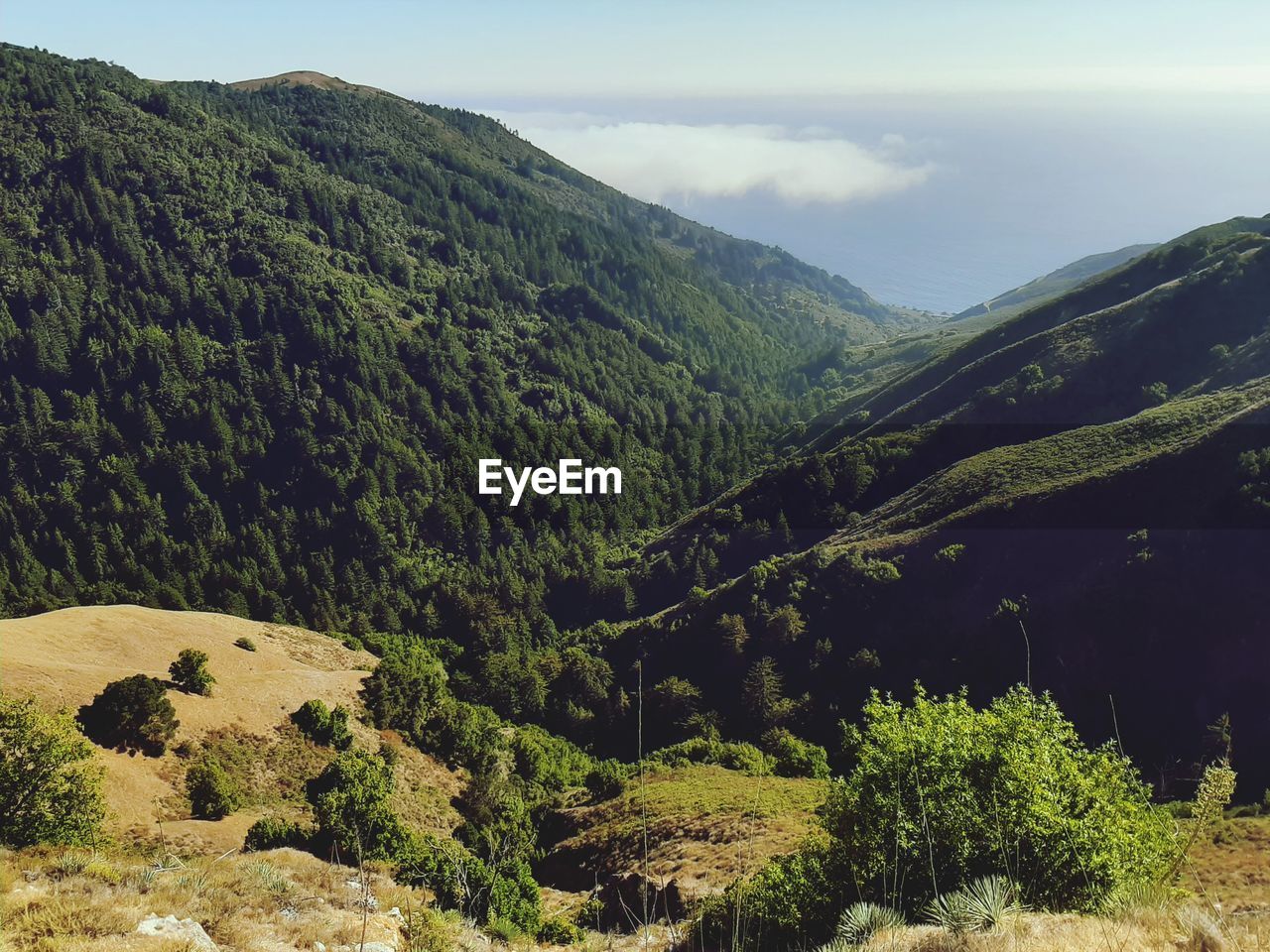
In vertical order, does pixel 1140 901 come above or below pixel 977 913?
above

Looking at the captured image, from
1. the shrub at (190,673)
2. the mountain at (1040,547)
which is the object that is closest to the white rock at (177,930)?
the mountain at (1040,547)

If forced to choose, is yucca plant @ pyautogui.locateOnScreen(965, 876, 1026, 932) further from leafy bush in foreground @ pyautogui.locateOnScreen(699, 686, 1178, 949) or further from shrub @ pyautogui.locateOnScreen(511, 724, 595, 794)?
shrub @ pyautogui.locateOnScreen(511, 724, 595, 794)

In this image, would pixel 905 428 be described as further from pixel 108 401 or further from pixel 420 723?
pixel 108 401

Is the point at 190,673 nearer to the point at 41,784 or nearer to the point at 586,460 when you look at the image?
the point at 41,784

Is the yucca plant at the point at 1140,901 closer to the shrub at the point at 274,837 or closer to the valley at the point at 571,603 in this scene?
the valley at the point at 571,603

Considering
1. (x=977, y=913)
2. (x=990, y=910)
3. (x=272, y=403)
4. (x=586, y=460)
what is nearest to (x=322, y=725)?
(x=977, y=913)

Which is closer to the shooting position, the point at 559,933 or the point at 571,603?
the point at 559,933
